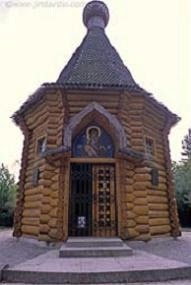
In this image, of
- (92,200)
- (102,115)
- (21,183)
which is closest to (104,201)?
(92,200)

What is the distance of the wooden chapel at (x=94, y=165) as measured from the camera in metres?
9.10

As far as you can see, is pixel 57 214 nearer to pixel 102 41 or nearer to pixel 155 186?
pixel 155 186

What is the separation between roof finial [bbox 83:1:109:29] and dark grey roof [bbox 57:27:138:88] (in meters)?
0.51

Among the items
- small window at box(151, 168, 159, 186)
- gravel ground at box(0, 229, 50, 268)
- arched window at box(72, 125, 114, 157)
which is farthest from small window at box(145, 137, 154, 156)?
gravel ground at box(0, 229, 50, 268)

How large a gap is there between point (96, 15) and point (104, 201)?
10404 millimetres

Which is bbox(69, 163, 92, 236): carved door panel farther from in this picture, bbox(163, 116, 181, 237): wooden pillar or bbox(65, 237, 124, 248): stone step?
bbox(163, 116, 181, 237): wooden pillar

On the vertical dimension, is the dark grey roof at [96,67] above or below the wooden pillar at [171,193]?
above

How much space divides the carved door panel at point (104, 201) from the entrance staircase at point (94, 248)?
1.06m

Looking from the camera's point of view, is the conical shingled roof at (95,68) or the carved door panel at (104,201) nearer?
the carved door panel at (104,201)

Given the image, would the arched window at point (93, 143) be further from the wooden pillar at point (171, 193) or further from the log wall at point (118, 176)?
the wooden pillar at point (171, 193)

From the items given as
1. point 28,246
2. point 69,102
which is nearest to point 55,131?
point 69,102

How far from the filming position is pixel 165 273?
5.73m

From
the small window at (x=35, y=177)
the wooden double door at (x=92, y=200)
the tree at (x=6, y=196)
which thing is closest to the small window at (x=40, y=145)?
the small window at (x=35, y=177)

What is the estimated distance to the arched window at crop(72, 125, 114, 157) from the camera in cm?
980
